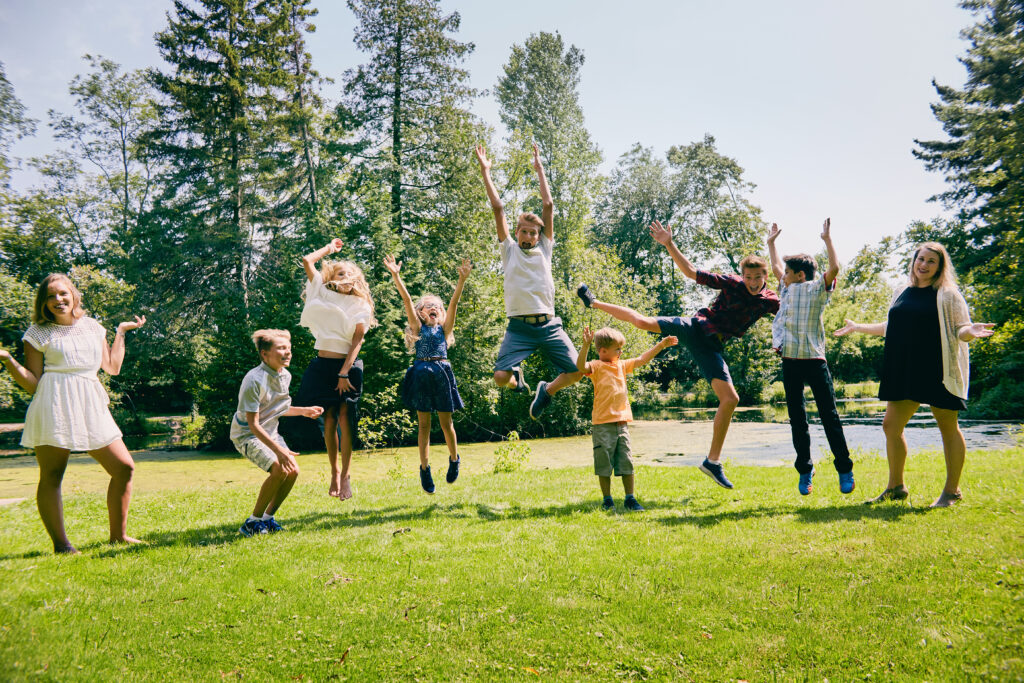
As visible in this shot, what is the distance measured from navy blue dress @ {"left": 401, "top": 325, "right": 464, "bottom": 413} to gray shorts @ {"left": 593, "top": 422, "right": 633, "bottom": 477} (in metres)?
1.43

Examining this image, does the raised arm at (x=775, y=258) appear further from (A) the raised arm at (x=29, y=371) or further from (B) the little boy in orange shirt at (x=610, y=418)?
(A) the raised arm at (x=29, y=371)

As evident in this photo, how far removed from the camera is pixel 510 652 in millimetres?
3051

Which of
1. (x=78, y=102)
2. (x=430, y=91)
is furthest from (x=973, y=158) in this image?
(x=78, y=102)

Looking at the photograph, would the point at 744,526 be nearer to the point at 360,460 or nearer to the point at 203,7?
the point at 360,460

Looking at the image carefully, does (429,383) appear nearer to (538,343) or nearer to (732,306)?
(538,343)

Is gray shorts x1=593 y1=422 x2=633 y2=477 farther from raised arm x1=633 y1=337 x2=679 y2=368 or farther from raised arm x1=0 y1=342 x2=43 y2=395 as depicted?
raised arm x1=0 y1=342 x2=43 y2=395

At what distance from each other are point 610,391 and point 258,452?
10.2ft

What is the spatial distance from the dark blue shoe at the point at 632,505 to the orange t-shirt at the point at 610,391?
0.77m

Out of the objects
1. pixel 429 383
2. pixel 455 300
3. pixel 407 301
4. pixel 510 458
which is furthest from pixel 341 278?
pixel 510 458

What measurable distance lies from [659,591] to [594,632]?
67cm

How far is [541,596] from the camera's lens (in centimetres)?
365

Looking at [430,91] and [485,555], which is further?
[430,91]

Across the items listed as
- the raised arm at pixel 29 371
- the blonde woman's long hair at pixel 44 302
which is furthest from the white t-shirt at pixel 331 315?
the raised arm at pixel 29 371

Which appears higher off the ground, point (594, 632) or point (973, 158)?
point (973, 158)
